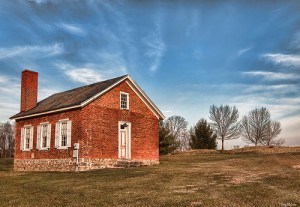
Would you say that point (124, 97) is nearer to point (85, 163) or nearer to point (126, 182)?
point (85, 163)

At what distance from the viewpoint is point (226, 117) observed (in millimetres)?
56344

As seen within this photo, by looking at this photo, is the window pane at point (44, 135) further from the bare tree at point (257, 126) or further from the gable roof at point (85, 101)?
the bare tree at point (257, 126)

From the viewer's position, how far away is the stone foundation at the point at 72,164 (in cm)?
2217

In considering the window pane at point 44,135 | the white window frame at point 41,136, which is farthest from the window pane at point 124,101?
the window pane at point 44,135

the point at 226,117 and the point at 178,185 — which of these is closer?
the point at 178,185

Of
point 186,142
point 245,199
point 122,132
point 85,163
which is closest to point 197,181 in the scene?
point 245,199

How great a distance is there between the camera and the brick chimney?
A: 29219mm

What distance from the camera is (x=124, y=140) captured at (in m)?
25.2

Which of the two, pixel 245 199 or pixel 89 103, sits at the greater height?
pixel 89 103

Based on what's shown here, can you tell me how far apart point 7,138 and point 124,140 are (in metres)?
64.4

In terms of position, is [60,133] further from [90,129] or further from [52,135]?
[90,129]

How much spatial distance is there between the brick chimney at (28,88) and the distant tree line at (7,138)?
2002 inches

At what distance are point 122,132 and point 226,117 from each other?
34.7 m

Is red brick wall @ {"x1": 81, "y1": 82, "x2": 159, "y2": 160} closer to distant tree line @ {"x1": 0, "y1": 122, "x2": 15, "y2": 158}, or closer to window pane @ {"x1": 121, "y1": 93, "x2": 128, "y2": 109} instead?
window pane @ {"x1": 121, "y1": 93, "x2": 128, "y2": 109}
